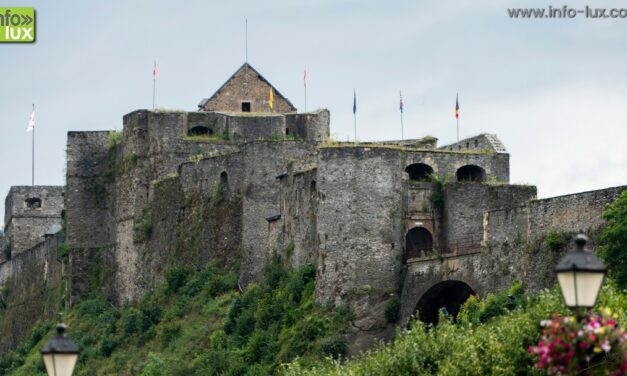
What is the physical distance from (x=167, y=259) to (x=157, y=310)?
3556 mm

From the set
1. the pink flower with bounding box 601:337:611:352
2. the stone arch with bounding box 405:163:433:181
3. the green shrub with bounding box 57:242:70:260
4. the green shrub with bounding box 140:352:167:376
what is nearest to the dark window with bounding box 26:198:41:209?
the green shrub with bounding box 57:242:70:260

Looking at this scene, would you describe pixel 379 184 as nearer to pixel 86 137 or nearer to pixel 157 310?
pixel 157 310

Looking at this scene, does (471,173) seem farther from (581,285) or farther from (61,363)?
(61,363)

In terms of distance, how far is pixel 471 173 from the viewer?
227ft

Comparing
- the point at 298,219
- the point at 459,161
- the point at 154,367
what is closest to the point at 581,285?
the point at 298,219

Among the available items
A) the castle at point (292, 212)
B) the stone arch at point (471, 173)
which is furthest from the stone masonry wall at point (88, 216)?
the stone arch at point (471, 173)

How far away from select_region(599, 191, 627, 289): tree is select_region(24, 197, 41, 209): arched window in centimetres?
6656

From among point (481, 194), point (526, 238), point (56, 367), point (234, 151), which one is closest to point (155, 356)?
point (234, 151)

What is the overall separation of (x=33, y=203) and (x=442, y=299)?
55845 mm

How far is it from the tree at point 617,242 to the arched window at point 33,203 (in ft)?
218

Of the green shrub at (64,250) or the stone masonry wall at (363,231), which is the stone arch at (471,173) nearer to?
the stone masonry wall at (363,231)

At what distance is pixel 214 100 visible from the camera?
86000 millimetres

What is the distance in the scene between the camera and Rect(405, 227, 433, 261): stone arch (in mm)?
64875

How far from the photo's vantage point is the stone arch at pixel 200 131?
270ft
